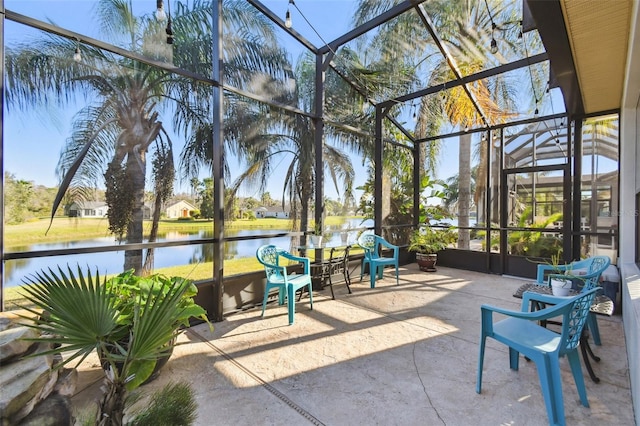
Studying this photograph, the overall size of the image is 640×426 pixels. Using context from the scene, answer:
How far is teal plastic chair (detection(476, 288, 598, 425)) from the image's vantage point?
1.80 metres

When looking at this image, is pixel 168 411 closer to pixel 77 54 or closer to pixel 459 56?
pixel 77 54

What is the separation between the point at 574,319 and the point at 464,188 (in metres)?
4.85

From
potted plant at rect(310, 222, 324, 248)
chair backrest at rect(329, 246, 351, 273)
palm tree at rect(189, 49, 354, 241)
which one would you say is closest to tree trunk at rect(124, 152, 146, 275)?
palm tree at rect(189, 49, 354, 241)

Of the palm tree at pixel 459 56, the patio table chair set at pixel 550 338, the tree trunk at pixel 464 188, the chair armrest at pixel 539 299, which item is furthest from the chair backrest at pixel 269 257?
the tree trunk at pixel 464 188

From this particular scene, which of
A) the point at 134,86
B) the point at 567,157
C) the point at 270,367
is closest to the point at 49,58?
the point at 134,86

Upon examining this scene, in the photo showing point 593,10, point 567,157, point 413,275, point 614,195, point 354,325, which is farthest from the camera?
point 413,275

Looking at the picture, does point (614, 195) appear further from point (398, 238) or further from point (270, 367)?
point (270, 367)

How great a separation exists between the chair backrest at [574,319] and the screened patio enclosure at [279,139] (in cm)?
207

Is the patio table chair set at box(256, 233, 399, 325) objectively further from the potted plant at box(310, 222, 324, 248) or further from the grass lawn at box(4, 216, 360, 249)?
the grass lawn at box(4, 216, 360, 249)

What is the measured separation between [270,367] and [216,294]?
52.9 inches

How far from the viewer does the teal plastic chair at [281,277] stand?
3.39 m

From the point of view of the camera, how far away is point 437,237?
6.43m

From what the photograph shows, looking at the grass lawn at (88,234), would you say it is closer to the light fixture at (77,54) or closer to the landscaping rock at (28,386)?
the landscaping rock at (28,386)

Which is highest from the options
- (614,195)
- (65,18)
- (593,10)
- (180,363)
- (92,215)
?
(65,18)
